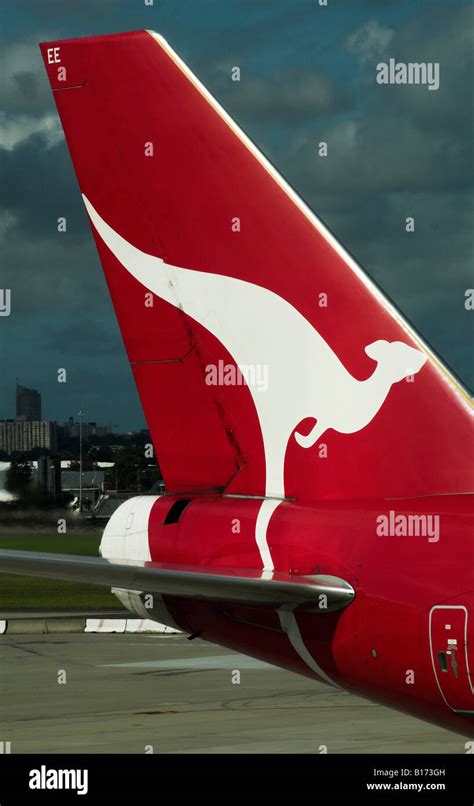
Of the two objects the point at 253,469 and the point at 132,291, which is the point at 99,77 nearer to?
the point at 132,291

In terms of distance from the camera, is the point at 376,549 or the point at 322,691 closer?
the point at 376,549

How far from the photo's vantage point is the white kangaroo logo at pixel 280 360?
9758 mm

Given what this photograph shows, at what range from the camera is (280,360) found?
1023cm

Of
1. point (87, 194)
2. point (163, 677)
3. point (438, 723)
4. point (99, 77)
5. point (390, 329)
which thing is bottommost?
point (163, 677)

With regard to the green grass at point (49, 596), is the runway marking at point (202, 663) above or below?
above

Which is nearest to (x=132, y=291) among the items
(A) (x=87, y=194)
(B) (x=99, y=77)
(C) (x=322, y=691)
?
(A) (x=87, y=194)

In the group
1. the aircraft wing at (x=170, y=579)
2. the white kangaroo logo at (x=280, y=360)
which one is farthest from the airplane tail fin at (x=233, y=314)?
the aircraft wing at (x=170, y=579)

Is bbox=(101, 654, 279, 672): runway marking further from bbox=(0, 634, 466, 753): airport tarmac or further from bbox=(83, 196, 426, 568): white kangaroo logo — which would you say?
bbox=(83, 196, 426, 568): white kangaroo logo

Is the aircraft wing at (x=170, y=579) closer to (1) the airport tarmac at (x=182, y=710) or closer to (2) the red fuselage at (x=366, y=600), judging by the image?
(2) the red fuselage at (x=366, y=600)

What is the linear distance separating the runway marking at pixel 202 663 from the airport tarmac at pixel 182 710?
18mm

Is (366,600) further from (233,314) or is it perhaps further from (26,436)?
(26,436)

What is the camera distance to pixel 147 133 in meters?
10.9

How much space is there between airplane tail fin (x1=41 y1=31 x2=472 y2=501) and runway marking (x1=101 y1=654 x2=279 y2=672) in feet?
38.3
